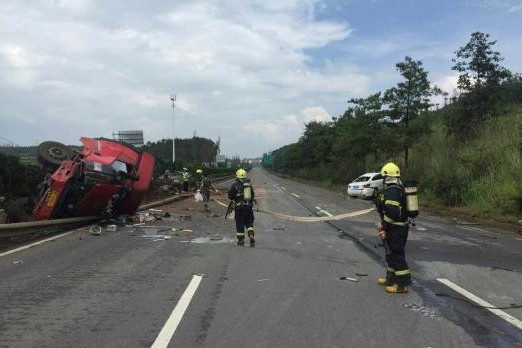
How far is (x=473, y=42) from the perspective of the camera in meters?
28.7

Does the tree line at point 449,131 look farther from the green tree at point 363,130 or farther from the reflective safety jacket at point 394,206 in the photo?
the reflective safety jacket at point 394,206

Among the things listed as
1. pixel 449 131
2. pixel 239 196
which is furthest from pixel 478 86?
pixel 239 196

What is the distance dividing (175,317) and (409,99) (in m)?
33.6

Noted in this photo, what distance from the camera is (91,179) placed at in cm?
1471

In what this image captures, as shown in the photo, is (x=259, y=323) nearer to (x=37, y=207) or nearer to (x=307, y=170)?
(x=37, y=207)

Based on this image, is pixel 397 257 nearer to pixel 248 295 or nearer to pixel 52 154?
pixel 248 295

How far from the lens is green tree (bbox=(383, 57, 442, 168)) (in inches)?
1419

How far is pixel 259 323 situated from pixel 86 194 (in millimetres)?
10129

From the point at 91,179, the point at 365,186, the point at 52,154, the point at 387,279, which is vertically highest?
the point at 52,154

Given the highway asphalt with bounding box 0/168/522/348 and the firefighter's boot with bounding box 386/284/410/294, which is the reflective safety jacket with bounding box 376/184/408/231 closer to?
the firefighter's boot with bounding box 386/284/410/294

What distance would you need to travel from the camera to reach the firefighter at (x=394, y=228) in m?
7.36

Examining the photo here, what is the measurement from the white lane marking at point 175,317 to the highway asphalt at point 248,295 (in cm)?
2

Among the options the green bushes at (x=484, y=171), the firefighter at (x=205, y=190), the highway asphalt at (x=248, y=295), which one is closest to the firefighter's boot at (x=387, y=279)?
the highway asphalt at (x=248, y=295)

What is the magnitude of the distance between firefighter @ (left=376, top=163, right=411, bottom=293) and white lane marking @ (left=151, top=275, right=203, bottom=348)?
2.74m
